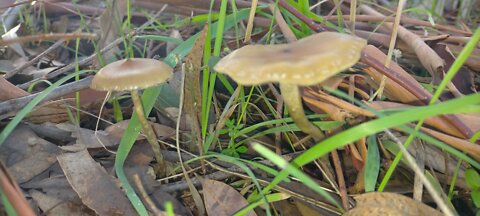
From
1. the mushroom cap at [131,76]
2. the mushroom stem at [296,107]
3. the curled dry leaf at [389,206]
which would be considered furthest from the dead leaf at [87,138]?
the curled dry leaf at [389,206]

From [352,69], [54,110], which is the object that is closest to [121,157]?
[54,110]

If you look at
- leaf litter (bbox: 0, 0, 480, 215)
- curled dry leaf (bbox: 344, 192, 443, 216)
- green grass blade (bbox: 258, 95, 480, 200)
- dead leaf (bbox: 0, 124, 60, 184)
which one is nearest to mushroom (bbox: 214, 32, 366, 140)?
green grass blade (bbox: 258, 95, 480, 200)

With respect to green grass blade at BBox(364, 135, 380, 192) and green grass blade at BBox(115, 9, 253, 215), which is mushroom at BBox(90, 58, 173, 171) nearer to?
green grass blade at BBox(115, 9, 253, 215)

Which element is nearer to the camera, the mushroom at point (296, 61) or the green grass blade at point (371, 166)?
the mushroom at point (296, 61)

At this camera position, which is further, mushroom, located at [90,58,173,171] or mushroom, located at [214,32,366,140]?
mushroom, located at [90,58,173,171]

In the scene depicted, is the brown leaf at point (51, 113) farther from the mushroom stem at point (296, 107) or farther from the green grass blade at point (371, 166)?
the green grass blade at point (371, 166)

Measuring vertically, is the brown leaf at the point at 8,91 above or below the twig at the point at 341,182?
above
